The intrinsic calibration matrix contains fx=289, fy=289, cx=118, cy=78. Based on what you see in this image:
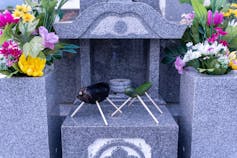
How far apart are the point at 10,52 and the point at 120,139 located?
1.07 meters

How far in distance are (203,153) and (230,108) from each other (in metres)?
0.43

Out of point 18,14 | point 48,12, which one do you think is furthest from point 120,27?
point 18,14

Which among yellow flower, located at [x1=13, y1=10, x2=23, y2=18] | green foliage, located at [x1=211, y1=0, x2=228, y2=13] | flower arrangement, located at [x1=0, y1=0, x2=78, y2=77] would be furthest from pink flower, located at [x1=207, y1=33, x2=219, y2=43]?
yellow flower, located at [x1=13, y1=10, x2=23, y2=18]

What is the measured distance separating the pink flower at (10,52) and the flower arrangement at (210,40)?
133 centimetres

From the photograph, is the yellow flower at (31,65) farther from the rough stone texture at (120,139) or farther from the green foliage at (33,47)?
the rough stone texture at (120,139)

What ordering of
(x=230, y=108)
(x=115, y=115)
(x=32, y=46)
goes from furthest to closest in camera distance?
(x=115, y=115)
(x=230, y=108)
(x=32, y=46)

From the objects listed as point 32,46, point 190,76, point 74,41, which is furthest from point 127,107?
point 32,46

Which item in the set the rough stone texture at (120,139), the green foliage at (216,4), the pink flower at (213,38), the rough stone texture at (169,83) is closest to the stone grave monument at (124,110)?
the rough stone texture at (120,139)

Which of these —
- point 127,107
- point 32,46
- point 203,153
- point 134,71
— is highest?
point 32,46

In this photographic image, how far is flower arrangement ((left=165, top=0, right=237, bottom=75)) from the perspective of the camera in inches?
91.4

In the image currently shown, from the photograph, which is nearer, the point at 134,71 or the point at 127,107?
the point at 127,107

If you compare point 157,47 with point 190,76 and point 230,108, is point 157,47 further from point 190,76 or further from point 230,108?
point 230,108

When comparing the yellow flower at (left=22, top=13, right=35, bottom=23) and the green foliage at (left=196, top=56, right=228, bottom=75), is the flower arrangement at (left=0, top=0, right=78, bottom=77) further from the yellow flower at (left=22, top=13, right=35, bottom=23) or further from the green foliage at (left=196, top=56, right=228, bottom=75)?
the green foliage at (left=196, top=56, right=228, bottom=75)

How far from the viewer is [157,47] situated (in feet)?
9.17
